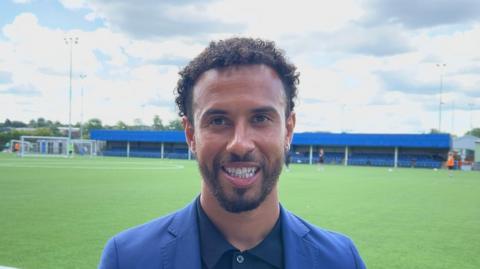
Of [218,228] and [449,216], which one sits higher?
[218,228]

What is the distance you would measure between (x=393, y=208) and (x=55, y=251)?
31.0 ft

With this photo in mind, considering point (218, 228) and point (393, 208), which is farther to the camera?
point (393, 208)

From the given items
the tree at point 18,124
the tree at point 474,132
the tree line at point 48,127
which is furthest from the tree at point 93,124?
the tree at point 474,132

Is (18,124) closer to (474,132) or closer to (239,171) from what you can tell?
(474,132)

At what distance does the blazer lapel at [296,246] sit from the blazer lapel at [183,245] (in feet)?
1.31

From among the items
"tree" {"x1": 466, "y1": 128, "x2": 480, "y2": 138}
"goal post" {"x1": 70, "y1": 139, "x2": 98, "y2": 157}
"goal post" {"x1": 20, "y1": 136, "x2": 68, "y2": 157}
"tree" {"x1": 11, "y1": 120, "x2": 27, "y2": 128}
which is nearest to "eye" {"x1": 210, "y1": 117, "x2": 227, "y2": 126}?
"goal post" {"x1": 20, "y1": 136, "x2": 68, "y2": 157}

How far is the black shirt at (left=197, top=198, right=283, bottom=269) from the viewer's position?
1.90 meters

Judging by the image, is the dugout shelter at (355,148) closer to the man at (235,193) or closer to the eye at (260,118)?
the man at (235,193)

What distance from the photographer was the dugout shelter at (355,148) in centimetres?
5453

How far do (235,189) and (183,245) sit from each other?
1.11 feet

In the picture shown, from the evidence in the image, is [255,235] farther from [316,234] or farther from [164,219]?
[164,219]

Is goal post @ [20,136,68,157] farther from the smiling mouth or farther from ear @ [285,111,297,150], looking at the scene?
the smiling mouth

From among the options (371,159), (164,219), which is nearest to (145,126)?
(371,159)

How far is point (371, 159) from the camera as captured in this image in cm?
5744
